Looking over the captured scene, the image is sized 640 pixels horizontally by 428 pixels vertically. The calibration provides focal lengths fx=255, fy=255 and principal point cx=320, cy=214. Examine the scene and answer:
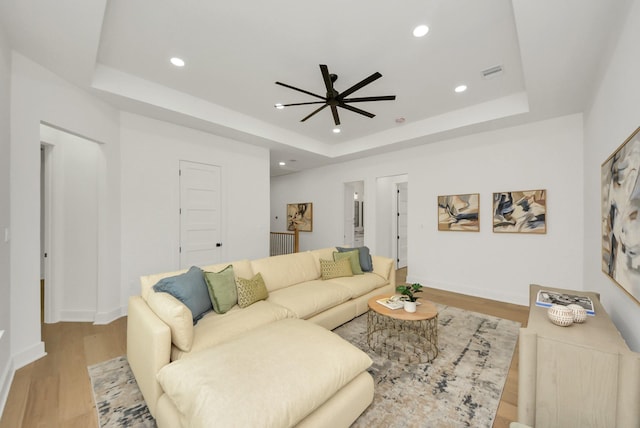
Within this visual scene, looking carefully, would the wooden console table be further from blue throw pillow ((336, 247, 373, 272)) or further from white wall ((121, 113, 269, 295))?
white wall ((121, 113, 269, 295))

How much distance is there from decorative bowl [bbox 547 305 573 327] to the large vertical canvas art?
0.32 metres

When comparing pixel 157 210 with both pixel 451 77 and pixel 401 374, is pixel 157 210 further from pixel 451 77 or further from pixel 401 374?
pixel 451 77

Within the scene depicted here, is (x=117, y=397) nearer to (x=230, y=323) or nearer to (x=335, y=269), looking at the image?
(x=230, y=323)

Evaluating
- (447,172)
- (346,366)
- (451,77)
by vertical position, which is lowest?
(346,366)

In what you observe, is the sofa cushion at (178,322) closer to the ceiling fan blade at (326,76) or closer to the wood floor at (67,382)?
the wood floor at (67,382)

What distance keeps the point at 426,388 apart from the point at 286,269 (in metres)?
2.00

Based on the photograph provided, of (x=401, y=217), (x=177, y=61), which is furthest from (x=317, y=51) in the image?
(x=401, y=217)

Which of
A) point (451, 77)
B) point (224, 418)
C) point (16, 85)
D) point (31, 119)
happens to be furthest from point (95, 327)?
point (451, 77)

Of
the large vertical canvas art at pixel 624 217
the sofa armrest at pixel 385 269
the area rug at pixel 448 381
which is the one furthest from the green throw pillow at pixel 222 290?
the large vertical canvas art at pixel 624 217

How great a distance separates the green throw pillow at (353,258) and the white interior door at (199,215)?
211cm

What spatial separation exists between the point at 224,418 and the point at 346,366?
77cm

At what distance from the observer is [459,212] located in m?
4.56

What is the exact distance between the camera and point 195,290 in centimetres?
231

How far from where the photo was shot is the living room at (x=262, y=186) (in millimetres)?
2215
